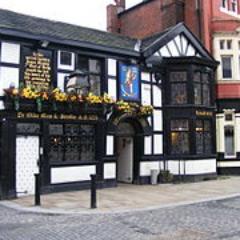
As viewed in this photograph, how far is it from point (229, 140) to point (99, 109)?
9.15 metres

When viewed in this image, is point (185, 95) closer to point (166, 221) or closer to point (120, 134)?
point (120, 134)

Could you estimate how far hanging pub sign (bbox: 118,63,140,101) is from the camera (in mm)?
18953

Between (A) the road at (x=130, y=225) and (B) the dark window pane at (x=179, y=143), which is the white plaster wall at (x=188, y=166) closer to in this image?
(B) the dark window pane at (x=179, y=143)

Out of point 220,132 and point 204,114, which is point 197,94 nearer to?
point 204,114

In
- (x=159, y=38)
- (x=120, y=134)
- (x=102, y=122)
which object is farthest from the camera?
(x=159, y=38)

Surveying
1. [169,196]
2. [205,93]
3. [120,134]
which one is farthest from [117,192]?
[205,93]

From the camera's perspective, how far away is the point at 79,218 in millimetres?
11531

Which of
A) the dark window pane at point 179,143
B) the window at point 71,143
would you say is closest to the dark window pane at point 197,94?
the dark window pane at point 179,143

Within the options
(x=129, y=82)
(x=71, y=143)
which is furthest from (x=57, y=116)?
(x=129, y=82)

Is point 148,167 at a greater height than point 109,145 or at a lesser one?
lesser

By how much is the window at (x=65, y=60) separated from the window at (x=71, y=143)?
219 centimetres

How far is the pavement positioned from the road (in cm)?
62

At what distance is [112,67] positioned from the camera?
18875 millimetres

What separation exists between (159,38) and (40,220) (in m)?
11.8
